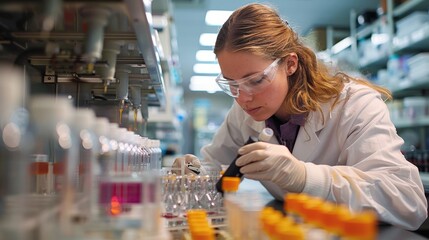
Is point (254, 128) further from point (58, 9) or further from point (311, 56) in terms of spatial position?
point (58, 9)

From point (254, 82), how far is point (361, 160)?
49cm

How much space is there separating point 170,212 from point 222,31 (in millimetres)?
792

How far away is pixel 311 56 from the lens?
1.67 m

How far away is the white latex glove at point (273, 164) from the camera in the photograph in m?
1.19

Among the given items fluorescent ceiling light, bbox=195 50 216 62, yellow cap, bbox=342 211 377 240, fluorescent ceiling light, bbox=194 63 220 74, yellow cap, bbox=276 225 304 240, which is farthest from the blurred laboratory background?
fluorescent ceiling light, bbox=194 63 220 74

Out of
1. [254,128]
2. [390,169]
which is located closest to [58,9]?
[390,169]

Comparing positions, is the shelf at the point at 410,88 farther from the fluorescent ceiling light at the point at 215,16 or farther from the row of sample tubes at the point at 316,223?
the row of sample tubes at the point at 316,223

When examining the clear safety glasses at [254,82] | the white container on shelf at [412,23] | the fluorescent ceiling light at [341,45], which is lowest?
the clear safety glasses at [254,82]

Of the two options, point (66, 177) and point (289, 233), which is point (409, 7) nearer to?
point (289, 233)

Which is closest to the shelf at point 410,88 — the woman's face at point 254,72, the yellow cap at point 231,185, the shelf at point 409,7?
the shelf at point 409,7

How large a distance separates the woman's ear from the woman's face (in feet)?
0.11

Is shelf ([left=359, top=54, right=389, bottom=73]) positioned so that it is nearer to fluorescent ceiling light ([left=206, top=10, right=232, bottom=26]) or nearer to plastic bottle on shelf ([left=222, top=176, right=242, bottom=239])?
fluorescent ceiling light ([left=206, top=10, right=232, bottom=26])

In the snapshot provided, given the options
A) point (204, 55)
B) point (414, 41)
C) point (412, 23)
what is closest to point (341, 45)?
point (412, 23)

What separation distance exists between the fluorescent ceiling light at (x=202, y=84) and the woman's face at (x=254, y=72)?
8.80m
